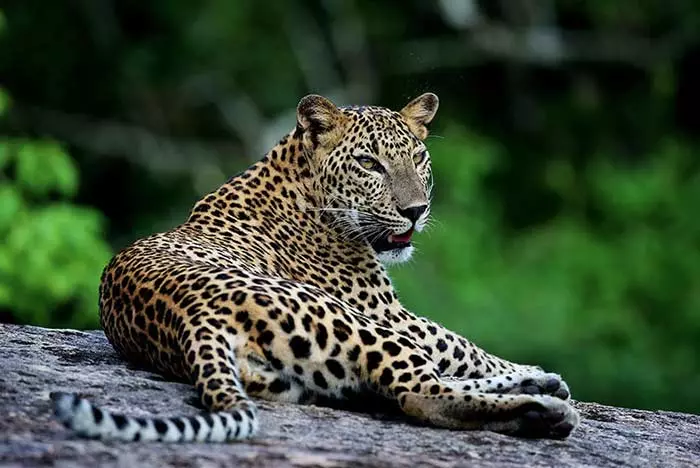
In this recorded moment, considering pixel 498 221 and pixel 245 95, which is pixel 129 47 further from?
pixel 498 221

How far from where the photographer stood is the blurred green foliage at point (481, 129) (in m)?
24.5

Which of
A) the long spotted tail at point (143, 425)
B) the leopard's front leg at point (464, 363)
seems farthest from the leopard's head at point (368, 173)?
the long spotted tail at point (143, 425)

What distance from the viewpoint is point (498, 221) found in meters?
28.8

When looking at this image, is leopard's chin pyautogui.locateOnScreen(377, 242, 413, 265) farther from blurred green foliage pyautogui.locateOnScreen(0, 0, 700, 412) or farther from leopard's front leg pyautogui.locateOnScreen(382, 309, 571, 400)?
blurred green foliage pyautogui.locateOnScreen(0, 0, 700, 412)

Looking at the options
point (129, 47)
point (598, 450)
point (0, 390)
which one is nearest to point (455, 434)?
point (598, 450)

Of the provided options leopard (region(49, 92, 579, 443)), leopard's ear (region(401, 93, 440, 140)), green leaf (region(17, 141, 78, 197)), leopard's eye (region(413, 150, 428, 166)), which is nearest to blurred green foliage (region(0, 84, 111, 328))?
green leaf (region(17, 141, 78, 197))

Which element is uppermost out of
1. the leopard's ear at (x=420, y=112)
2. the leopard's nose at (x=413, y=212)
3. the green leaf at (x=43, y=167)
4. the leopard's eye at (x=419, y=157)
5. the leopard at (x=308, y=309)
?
the green leaf at (x=43, y=167)

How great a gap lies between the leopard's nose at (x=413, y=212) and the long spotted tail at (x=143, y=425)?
8.62 ft

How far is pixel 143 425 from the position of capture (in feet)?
19.1

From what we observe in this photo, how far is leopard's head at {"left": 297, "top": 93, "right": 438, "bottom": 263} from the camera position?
338 inches

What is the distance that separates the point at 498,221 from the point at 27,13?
374 inches

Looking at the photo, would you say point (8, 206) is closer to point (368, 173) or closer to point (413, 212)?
point (368, 173)

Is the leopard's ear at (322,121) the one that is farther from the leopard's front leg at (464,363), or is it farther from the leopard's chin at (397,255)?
the leopard's front leg at (464,363)

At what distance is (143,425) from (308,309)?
1.34 metres
